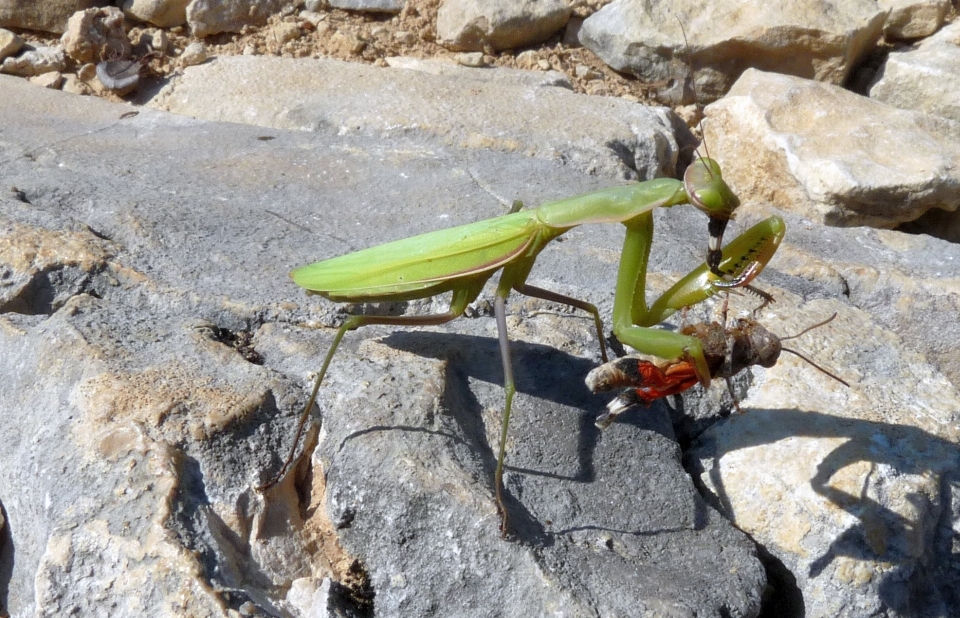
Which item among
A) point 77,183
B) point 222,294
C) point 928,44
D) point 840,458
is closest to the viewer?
point 840,458

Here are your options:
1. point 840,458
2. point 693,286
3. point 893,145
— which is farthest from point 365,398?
point 893,145

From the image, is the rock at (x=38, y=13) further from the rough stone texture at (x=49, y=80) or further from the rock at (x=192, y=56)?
the rock at (x=192, y=56)

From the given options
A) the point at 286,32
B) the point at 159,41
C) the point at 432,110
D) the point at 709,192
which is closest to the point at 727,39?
the point at 432,110

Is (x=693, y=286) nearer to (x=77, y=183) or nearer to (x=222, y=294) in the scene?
(x=222, y=294)

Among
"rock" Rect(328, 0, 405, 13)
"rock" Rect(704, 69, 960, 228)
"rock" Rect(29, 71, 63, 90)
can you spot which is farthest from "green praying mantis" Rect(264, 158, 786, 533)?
"rock" Rect(328, 0, 405, 13)

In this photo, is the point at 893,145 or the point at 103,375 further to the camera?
the point at 893,145

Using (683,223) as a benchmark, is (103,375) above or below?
above

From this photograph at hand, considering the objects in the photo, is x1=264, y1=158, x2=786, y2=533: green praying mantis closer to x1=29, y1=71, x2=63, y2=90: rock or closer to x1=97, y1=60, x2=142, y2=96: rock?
x1=97, y1=60, x2=142, y2=96: rock
